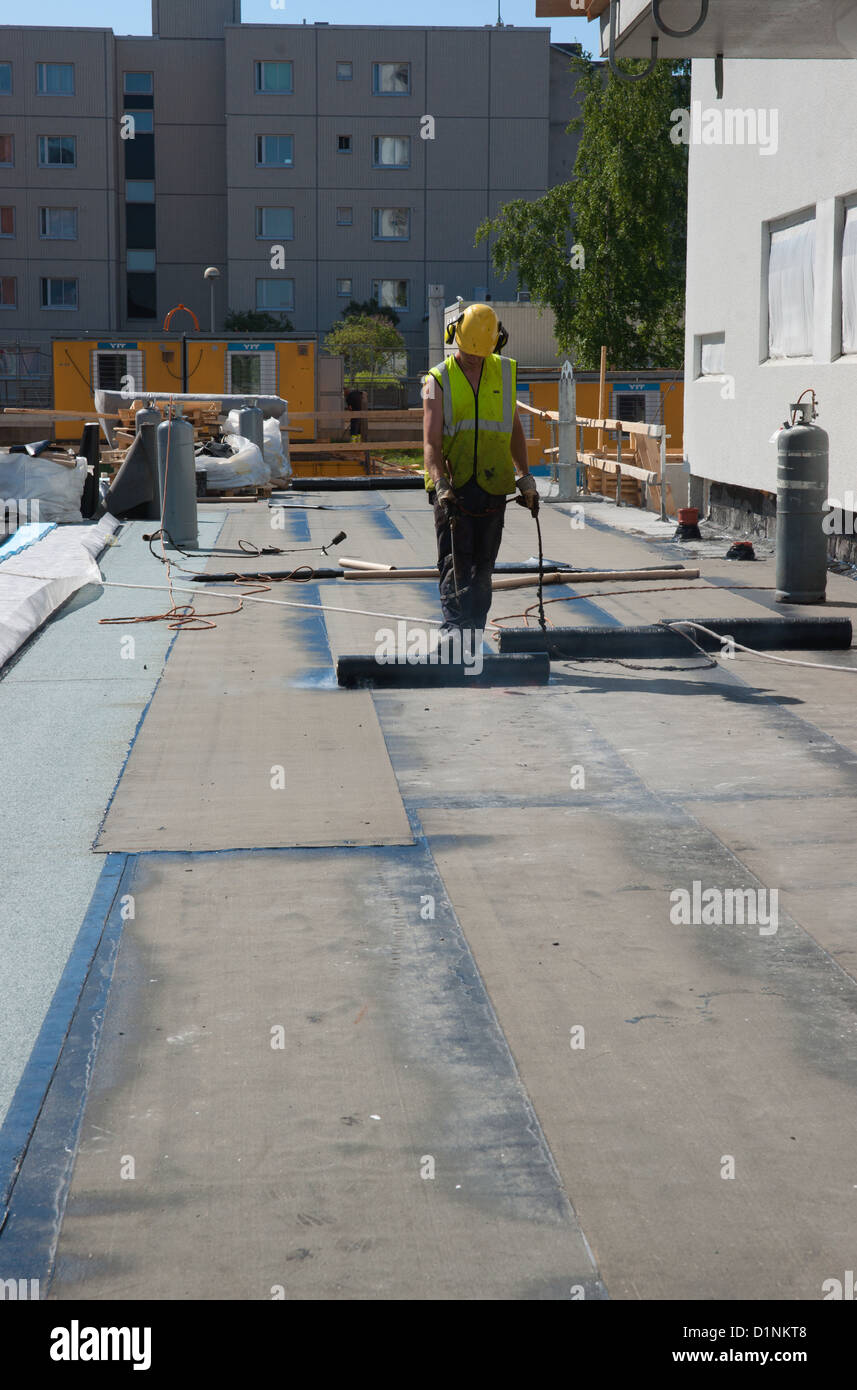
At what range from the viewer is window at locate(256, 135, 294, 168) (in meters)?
58.8

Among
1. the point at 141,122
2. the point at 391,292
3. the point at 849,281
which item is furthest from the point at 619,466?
the point at 141,122

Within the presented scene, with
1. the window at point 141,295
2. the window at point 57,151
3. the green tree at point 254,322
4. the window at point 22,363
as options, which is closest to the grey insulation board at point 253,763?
the green tree at point 254,322

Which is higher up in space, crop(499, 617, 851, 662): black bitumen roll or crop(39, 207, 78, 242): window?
crop(39, 207, 78, 242): window

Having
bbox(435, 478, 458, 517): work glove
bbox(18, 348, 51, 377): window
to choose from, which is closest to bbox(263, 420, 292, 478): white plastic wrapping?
bbox(435, 478, 458, 517): work glove

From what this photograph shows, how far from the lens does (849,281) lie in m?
12.6

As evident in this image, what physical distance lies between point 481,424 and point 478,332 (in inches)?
21.0

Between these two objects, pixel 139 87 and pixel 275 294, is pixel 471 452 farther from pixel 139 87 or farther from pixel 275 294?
pixel 139 87

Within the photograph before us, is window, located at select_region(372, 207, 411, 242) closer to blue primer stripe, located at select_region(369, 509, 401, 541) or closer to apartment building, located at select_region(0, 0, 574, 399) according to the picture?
apartment building, located at select_region(0, 0, 574, 399)

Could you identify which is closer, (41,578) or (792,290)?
(41,578)

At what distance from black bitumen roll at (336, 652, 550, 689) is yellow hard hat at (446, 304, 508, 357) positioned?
1.69 meters
